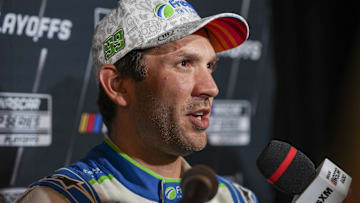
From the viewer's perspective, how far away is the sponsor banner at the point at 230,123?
73.7 inches

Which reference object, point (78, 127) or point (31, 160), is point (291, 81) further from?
point (31, 160)

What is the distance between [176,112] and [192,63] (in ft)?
0.44

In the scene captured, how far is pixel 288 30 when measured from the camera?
2039 mm

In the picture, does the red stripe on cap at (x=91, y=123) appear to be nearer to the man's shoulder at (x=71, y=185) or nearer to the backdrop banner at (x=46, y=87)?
the backdrop banner at (x=46, y=87)

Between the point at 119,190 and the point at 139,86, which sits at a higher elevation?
the point at 139,86

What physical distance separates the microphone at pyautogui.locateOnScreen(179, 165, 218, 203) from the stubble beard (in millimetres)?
520

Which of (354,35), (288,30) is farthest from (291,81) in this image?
(354,35)

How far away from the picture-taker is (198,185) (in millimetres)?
599

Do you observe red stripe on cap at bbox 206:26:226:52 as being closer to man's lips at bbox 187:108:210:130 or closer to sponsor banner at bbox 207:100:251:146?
man's lips at bbox 187:108:210:130

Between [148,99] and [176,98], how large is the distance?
3.0 inches

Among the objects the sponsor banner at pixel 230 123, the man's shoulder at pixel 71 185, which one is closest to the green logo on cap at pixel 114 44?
the man's shoulder at pixel 71 185

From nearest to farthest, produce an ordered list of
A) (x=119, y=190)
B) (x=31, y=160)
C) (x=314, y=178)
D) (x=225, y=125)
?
(x=314, y=178)
(x=119, y=190)
(x=31, y=160)
(x=225, y=125)

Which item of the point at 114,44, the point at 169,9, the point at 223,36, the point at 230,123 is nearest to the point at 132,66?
the point at 114,44

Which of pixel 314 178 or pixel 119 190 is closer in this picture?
pixel 314 178
